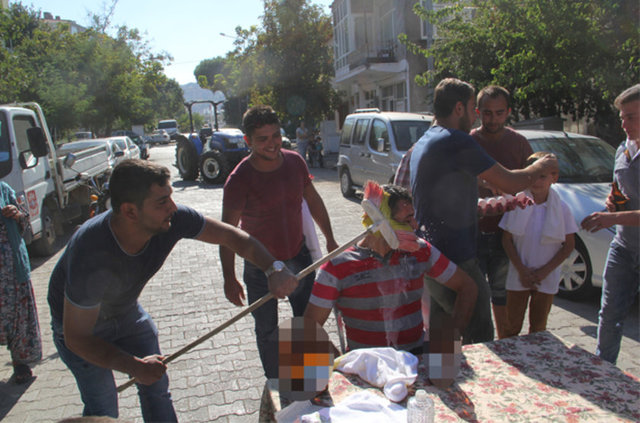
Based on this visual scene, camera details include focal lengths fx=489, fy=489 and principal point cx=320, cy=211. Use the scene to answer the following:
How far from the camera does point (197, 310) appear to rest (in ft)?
17.1

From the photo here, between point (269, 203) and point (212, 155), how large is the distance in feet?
41.0

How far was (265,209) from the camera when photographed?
3.09 meters

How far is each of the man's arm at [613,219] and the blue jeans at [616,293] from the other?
290 millimetres

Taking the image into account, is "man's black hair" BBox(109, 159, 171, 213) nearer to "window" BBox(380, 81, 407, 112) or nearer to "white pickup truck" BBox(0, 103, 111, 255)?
"white pickup truck" BBox(0, 103, 111, 255)

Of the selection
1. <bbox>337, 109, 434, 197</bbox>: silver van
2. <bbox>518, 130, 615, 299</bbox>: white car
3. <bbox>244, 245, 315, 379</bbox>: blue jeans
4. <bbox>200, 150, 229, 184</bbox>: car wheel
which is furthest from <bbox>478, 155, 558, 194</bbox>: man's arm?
<bbox>200, 150, 229, 184</bbox>: car wheel

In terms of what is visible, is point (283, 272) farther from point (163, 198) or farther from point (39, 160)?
point (39, 160)

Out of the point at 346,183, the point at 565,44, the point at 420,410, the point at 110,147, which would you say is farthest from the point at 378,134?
the point at 110,147

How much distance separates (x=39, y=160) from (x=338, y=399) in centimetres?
744

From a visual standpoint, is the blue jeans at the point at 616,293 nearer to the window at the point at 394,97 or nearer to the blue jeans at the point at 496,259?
the blue jeans at the point at 496,259

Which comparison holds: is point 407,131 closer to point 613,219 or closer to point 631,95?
point 631,95

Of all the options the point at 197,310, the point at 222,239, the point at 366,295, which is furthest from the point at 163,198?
the point at 197,310

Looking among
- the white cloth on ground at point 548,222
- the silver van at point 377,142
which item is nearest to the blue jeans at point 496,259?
the white cloth on ground at point 548,222

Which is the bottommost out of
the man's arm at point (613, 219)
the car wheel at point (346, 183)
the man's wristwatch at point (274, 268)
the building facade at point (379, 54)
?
the car wheel at point (346, 183)

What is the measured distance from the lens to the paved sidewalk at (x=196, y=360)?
335 cm
